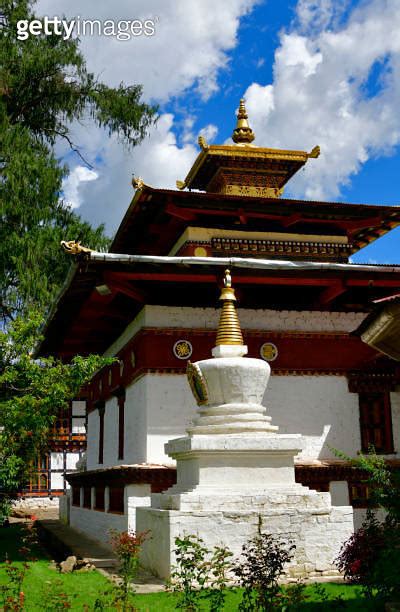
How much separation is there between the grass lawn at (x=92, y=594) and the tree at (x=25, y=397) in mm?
1177

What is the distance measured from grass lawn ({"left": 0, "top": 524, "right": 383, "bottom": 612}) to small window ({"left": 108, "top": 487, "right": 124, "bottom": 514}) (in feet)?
5.65

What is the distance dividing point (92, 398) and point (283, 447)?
33.7 ft

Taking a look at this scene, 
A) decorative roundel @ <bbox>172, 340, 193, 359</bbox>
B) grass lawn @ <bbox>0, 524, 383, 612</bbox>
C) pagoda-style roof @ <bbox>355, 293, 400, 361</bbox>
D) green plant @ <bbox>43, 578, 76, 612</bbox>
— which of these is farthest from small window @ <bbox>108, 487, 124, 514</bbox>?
pagoda-style roof @ <bbox>355, 293, 400, 361</bbox>

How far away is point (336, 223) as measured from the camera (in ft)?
47.4

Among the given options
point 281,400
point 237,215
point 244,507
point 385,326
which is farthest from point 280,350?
point 385,326

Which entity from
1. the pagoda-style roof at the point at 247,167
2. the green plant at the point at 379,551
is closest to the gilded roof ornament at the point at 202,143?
the pagoda-style roof at the point at 247,167

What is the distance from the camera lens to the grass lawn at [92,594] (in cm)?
623

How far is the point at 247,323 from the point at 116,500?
3.63 metres

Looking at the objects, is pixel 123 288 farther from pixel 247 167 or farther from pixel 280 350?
pixel 247 167

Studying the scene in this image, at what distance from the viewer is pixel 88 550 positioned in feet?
38.3

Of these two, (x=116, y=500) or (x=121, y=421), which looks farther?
(x=121, y=421)

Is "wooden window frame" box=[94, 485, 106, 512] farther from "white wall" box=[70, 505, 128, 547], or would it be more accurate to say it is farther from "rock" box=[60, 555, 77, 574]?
"rock" box=[60, 555, 77, 574]

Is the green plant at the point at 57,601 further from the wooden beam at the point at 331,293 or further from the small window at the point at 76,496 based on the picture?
the small window at the point at 76,496

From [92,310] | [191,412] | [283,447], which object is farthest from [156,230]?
[283,447]
